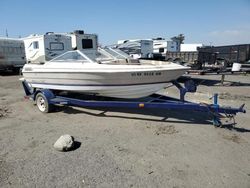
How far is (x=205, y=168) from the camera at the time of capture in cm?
360

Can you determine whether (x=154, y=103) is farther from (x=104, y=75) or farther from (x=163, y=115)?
(x=104, y=75)

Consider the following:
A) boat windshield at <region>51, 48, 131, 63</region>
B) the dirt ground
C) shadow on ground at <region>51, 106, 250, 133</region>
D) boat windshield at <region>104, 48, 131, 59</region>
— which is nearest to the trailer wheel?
the dirt ground

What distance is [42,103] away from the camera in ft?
22.3

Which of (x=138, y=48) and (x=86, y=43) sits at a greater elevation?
(x=86, y=43)

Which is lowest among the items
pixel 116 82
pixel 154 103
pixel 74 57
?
pixel 154 103

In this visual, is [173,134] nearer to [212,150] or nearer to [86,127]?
[212,150]

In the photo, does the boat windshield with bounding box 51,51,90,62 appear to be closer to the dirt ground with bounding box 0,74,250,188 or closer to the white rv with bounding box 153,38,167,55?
the dirt ground with bounding box 0,74,250,188

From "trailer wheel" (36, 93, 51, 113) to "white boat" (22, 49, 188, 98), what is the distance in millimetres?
464

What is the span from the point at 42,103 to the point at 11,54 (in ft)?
42.0

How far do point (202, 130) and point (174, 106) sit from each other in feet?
2.69

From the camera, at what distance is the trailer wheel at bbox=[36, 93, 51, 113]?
257 inches

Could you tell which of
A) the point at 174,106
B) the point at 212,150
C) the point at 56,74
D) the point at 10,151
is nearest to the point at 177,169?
the point at 212,150

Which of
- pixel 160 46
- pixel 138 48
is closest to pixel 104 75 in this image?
pixel 138 48

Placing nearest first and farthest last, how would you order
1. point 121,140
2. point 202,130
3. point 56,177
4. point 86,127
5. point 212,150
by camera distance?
1. point 56,177
2. point 212,150
3. point 121,140
4. point 202,130
5. point 86,127
